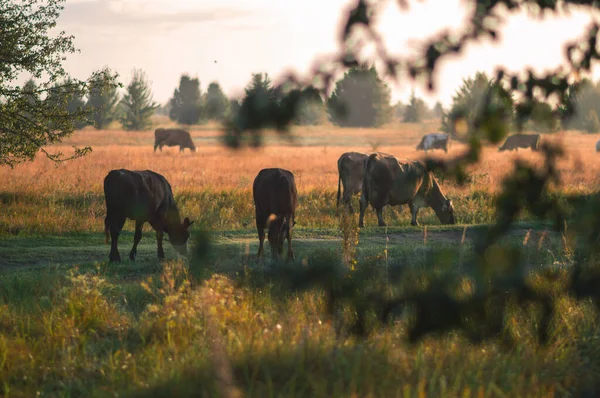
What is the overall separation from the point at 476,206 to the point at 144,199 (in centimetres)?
1175

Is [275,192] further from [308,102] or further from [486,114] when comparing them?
[486,114]

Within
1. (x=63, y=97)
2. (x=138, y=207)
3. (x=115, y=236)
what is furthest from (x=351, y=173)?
(x=115, y=236)

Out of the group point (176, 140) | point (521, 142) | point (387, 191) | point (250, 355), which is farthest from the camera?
point (521, 142)

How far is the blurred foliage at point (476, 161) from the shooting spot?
323 centimetres

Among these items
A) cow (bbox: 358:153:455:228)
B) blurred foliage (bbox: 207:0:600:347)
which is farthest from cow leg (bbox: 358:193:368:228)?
blurred foliage (bbox: 207:0:600:347)

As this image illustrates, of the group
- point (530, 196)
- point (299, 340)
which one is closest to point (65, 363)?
point (299, 340)

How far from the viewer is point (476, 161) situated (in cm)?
323

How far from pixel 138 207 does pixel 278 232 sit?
250 cm

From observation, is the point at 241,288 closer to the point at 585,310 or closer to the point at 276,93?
the point at 585,310

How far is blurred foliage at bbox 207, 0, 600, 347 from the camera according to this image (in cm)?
323

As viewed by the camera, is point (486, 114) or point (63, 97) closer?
point (486, 114)

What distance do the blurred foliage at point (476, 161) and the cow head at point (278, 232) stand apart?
883 cm

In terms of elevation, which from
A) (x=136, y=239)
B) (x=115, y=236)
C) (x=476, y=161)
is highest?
(x=476, y=161)

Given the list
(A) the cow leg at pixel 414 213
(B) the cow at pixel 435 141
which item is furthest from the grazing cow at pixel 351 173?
(B) the cow at pixel 435 141
